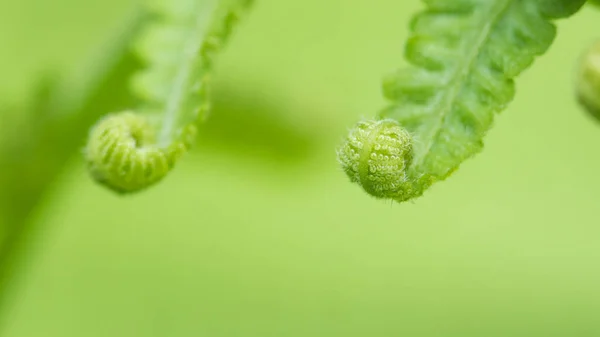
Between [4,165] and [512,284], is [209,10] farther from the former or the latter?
[512,284]

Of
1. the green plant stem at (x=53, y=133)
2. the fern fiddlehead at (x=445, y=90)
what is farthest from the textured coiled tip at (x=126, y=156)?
the green plant stem at (x=53, y=133)

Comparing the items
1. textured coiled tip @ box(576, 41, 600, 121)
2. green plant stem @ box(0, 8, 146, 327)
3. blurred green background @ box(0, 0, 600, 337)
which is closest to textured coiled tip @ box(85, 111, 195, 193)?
textured coiled tip @ box(576, 41, 600, 121)

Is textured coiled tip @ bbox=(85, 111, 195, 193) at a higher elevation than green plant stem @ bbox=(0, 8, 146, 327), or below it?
below

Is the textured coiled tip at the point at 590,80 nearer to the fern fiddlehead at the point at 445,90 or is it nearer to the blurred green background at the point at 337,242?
the fern fiddlehead at the point at 445,90

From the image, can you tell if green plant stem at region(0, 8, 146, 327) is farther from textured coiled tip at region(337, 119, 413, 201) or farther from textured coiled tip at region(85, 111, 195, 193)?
textured coiled tip at region(337, 119, 413, 201)

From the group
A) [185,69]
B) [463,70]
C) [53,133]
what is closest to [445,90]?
[463,70]
